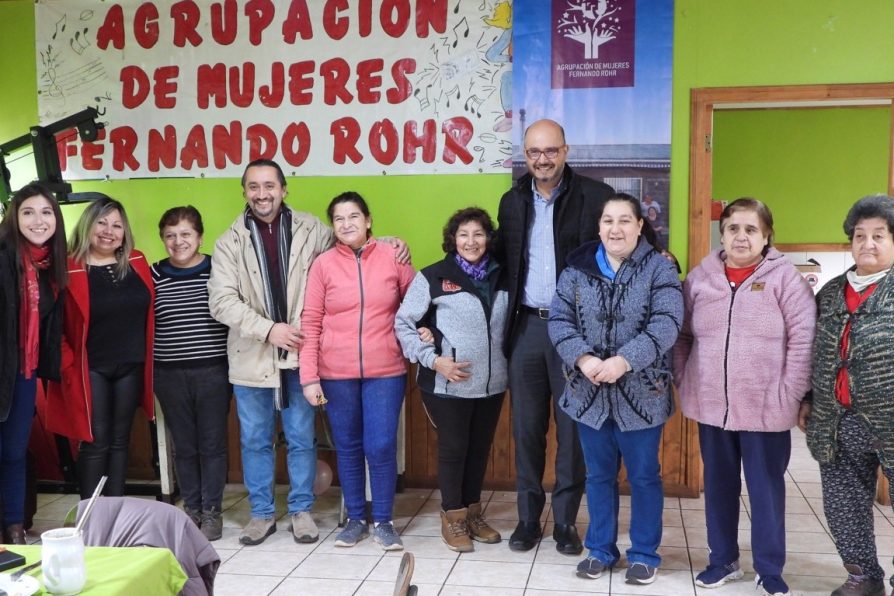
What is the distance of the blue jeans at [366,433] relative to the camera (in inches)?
Answer: 132

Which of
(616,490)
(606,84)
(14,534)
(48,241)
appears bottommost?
(14,534)

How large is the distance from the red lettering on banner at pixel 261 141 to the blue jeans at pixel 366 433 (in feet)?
4.94

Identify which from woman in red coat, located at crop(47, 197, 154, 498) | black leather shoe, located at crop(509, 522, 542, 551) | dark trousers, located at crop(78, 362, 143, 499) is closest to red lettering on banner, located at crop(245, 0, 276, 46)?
woman in red coat, located at crop(47, 197, 154, 498)

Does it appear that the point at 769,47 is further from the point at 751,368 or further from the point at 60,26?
the point at 60,26

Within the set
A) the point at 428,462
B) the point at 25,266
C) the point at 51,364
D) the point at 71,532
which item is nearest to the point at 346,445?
the point at 428,462

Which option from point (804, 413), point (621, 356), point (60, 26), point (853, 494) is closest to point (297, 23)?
point (60, 26)

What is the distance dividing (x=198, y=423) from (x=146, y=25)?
7.34ft

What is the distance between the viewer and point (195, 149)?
438 centimetres

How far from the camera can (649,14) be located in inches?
154

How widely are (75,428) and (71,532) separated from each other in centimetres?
204

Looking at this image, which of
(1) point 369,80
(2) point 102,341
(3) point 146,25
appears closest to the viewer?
(2) point 102,341

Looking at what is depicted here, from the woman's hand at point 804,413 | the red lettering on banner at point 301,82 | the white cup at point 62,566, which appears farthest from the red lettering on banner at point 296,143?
the white cup at point 62,566

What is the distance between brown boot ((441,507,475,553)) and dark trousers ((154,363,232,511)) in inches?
39.4

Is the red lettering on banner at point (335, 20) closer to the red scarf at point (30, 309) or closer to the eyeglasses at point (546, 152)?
the eyeglasses at point (546, 152)
